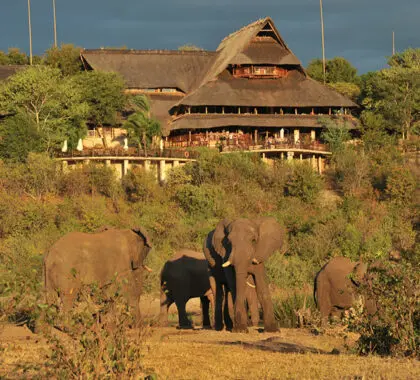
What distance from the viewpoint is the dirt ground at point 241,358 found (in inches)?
500

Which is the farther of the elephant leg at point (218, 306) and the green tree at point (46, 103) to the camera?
the green tree at point (46, 103)

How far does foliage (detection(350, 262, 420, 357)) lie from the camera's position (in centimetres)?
1451

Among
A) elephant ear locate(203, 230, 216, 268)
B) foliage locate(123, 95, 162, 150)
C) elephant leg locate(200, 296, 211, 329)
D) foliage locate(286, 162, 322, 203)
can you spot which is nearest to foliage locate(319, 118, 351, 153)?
foliage locate(286, 162, 322, 203)

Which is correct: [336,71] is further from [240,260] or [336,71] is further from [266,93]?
[240,260]

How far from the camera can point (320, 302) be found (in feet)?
68.8

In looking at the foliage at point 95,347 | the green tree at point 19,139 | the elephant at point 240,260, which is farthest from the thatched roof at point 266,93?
the foliage at point 95,347

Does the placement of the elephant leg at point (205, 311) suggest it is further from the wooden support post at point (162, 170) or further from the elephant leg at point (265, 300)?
the wooden support post at point (162, 170)

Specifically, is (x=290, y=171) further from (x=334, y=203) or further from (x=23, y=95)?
(x=23, y=95)

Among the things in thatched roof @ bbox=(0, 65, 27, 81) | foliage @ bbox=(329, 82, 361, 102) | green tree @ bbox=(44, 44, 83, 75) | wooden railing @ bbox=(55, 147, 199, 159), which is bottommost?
wooden railing @ bbox=(55, 147, 199, 159)

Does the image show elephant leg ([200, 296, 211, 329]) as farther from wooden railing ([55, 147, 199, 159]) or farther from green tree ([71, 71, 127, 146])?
green tree ([71, 71, 127, 146])

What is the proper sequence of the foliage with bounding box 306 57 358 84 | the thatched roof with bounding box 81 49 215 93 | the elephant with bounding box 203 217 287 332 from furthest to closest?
the foliage with bounding box 306 57 358 84, the thatched roof with bounding box 81 49 215 93, the elephant with bounding box 203 217 287 332

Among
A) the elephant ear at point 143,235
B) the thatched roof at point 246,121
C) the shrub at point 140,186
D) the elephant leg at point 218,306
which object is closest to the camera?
the elephant ear at point 143,235

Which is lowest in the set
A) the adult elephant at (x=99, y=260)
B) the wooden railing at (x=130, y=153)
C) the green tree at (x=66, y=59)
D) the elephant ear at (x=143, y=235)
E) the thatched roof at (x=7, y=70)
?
the adult elephant at (x=99, y=260)

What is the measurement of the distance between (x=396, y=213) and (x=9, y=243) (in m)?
17.0
